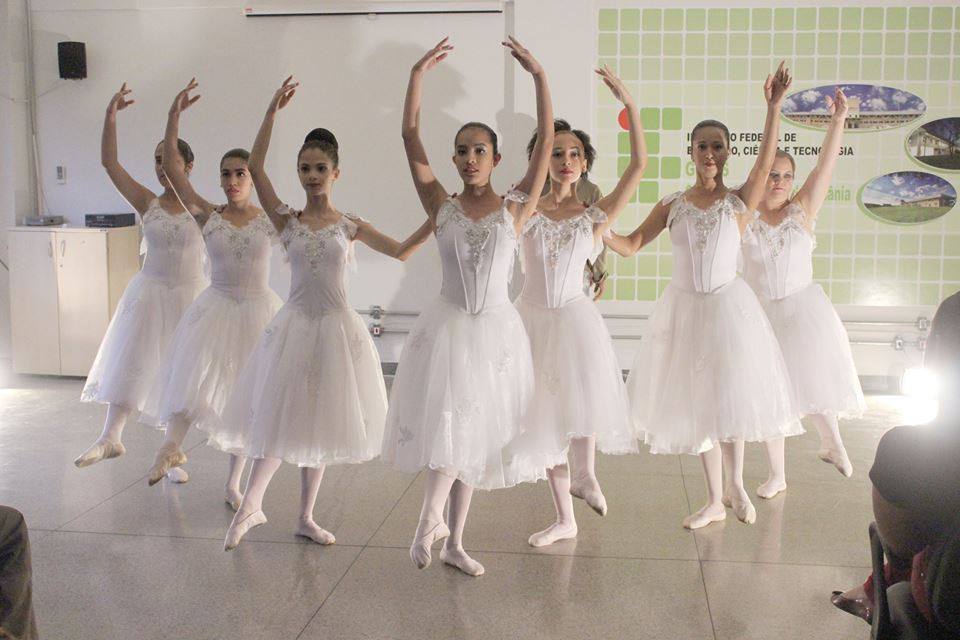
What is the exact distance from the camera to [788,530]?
392cm

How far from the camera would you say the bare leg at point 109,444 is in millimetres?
4223

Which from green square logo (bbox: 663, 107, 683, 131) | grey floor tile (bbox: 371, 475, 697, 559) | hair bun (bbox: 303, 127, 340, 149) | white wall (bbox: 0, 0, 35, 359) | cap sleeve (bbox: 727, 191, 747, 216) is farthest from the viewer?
white wall (bbox: 0, 0, 35, 359)

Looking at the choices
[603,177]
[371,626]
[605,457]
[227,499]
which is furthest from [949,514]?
[603,177]

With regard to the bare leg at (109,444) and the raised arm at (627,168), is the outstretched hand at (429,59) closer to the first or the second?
the raised arm at (627,168)

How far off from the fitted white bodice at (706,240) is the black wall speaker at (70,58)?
4.78m

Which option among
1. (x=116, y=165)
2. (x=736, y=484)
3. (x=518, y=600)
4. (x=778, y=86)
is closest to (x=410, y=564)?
(x=518, y=600)

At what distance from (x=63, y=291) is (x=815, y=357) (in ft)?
16.0

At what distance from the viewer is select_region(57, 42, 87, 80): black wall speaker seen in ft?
23.3

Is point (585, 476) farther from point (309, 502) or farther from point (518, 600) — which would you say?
point (309, 502)

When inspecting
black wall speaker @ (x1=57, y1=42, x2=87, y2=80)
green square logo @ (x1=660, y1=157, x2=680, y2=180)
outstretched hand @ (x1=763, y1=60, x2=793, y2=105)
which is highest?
black wall speaker @ (x1=57, y1=42, x2=87, y2=80)

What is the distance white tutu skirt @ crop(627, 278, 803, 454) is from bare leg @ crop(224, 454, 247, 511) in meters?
1.59

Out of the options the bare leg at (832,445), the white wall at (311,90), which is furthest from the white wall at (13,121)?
the bare leg at (832,445)

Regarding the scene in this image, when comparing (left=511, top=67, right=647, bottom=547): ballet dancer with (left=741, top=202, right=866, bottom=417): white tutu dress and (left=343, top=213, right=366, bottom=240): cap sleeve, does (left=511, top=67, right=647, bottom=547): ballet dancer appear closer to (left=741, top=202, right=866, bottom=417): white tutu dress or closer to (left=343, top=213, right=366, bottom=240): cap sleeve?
(left=343, top=213, right=366, bottom=240): cap sleeve

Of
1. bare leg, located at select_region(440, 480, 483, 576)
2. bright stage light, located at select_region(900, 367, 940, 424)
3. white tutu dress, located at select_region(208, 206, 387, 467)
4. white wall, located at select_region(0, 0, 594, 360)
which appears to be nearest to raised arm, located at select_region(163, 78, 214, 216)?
white tutu dress, located at select_region(208, 206, 387, 467)
